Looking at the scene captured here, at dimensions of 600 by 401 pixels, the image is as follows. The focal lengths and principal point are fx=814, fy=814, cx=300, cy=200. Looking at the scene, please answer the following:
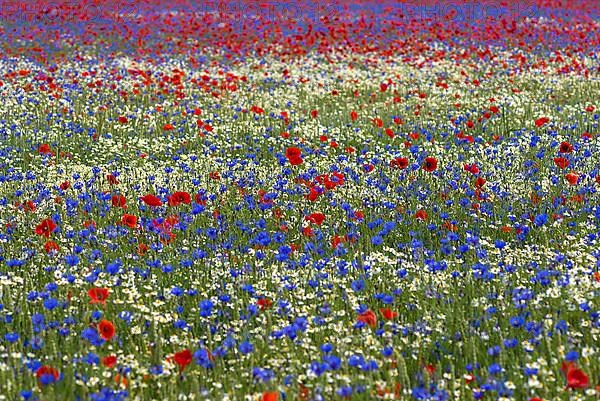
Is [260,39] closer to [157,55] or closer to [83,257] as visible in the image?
[157,55]

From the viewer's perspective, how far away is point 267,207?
6434mm

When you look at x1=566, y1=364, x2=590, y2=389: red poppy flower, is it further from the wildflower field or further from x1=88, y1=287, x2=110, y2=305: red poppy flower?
x1=88, y1=287, x2=110, y2=305: red poppy flower

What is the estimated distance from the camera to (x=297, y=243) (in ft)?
20.4

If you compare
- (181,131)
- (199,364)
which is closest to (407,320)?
(199,364)

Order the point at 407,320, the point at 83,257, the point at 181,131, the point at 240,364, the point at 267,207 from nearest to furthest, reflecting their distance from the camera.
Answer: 1. the point at 240,364
2. the point at 407,320
3. the point at 83,257
4. the point at 267,207
5. the point at 181,131

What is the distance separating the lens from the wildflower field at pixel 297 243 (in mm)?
3967

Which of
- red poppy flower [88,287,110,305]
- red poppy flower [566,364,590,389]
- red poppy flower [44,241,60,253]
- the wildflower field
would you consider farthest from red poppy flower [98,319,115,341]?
red poppy flower [566,364,590,389]

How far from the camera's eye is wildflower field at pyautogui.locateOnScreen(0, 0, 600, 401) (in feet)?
13.0

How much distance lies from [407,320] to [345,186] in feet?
10.2

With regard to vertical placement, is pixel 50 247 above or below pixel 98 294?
below

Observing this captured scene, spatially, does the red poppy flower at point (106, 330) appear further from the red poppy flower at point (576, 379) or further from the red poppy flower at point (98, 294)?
the red poppy flower at point (576, 379)

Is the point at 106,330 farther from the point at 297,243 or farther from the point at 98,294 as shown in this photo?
the point at 297,243

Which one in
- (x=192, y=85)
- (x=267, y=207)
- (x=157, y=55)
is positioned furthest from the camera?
(x=157, y=55)

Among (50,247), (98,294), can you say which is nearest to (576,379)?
(98,294)
